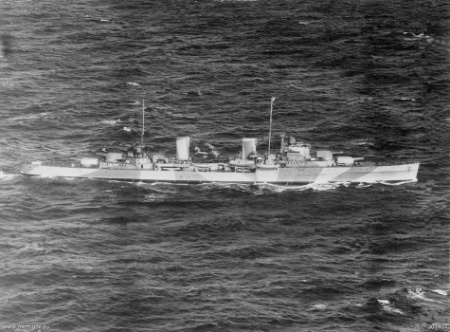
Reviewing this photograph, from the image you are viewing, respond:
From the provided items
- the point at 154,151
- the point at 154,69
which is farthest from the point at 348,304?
the point at 154,69

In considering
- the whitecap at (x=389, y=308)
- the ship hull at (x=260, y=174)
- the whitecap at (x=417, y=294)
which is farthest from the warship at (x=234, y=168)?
the whitecap at (x=389, y=308)

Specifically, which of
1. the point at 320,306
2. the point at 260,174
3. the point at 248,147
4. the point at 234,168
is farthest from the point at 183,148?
the point at 320,306

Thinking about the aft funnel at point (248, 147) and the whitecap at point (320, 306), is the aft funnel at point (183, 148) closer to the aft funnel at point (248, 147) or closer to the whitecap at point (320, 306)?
the aft funnel at point (248, 147)

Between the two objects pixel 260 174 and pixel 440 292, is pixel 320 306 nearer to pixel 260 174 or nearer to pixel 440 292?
pixel 440 292

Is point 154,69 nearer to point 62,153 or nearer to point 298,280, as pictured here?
point 62,153

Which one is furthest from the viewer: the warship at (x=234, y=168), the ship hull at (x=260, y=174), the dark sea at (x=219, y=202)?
the warship at (x=234, y=168)

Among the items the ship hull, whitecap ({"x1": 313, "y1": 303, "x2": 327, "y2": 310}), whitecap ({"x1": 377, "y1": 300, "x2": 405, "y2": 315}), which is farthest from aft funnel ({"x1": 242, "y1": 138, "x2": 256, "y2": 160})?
whitecap ({"x1": 377, "y1": 300, "x2": 405, "y2": 315})
